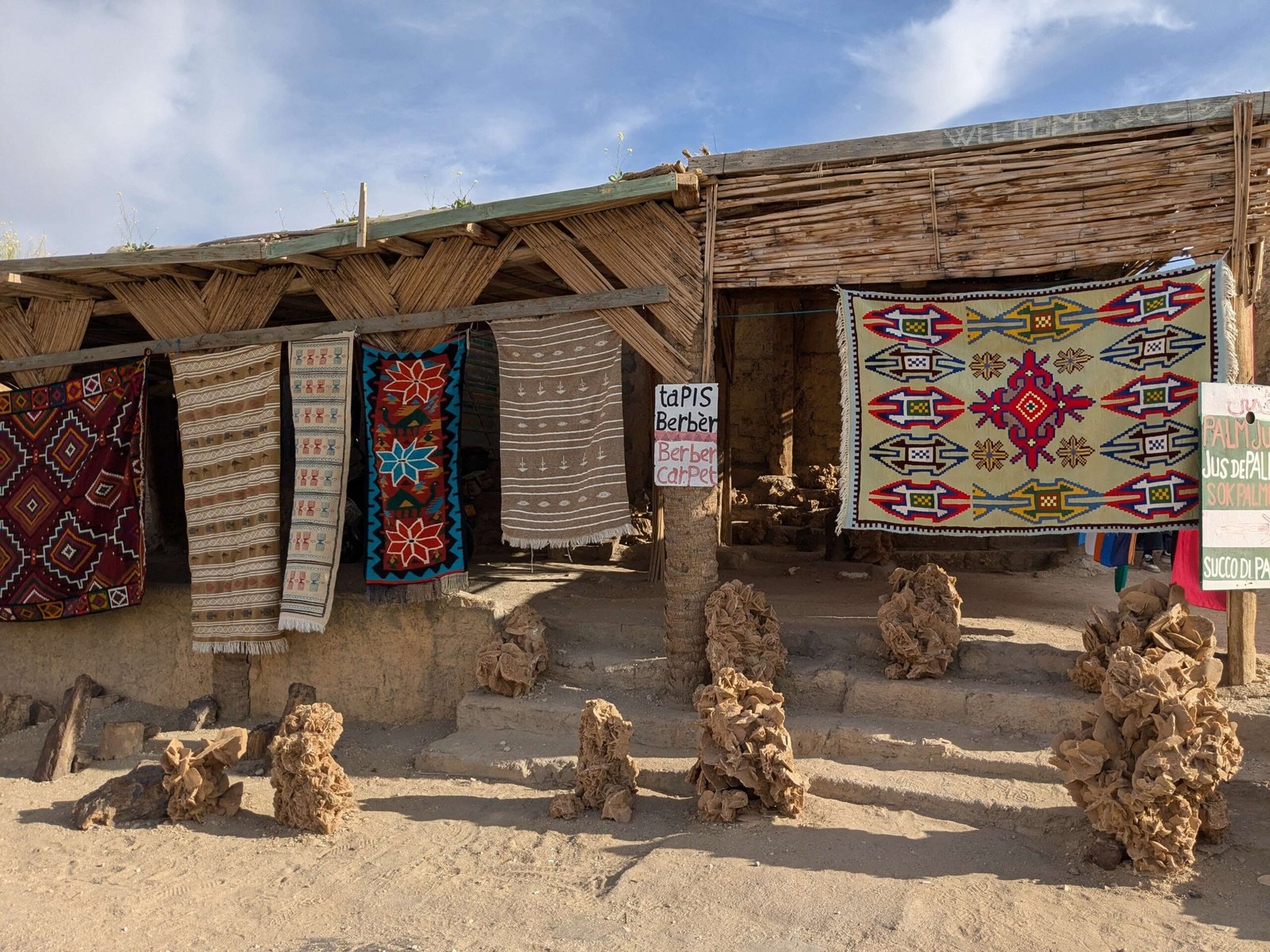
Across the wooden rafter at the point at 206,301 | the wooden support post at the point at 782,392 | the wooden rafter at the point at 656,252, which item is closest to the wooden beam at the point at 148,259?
the wooden rafter at the point at 206,301

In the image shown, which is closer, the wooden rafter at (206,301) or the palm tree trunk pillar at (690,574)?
the palm tree trunk pillar at (690,574)

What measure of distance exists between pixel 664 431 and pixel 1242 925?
3.50 metres

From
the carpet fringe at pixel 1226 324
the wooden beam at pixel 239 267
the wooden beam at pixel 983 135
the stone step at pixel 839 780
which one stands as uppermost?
the wooden beam at pixel 983 135

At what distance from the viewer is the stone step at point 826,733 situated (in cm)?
457

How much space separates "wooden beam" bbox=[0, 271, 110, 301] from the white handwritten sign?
15.6 feet

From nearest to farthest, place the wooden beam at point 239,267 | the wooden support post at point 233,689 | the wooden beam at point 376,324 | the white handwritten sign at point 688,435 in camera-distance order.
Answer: the white handwritten sign at point 688,435 → the wooden beam at point 376,324 → the wooden beam at point 239,267 → the wooden support post at point 233,689

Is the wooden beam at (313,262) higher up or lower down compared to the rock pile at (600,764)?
higher up

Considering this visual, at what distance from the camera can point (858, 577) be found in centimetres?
775

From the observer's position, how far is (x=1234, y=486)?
456 centimetres

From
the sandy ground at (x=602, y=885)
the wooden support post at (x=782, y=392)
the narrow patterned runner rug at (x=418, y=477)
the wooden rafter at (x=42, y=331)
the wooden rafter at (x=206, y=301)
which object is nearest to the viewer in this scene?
the sandy ground at (x=602, y=885)

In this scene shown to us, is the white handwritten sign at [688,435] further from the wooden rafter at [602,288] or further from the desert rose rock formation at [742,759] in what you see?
the desert rose rock formation at [742,759]

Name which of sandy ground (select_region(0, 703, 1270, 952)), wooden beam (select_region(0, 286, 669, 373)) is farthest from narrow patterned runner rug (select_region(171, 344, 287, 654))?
sandy ground (select_region(0, 703, 1270, 952))

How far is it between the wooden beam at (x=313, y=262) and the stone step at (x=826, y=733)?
3083mm

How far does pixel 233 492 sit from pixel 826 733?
14.5 ft
